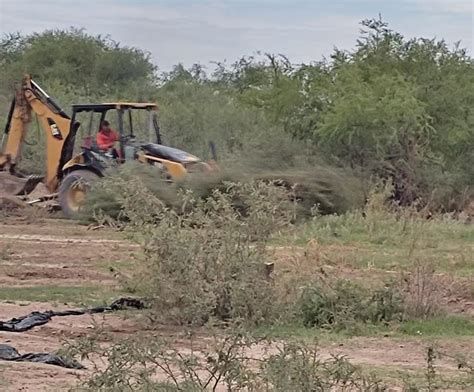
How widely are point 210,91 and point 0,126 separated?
327 inches

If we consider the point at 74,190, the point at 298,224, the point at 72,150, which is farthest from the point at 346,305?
the point at 72,150

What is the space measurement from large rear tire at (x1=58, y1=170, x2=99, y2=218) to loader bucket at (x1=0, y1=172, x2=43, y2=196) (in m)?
1.69

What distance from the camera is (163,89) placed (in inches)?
1668

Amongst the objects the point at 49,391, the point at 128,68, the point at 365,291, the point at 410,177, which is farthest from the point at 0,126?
the point at 49,391

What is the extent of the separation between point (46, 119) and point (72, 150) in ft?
2.62

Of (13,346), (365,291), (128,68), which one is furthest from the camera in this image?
(128,68)

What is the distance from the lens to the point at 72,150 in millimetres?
23453

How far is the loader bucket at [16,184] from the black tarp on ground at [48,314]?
1221cm

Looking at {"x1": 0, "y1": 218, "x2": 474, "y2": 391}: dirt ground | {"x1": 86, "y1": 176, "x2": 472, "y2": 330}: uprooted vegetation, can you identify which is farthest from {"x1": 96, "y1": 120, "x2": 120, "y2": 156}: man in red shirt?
{"x1": 86, "y1": 176, "x2": 472, "y2": 330}: uprooted vegetation

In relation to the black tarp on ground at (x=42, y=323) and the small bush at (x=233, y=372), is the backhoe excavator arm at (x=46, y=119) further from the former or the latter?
the small bush at (x=233, y=372)

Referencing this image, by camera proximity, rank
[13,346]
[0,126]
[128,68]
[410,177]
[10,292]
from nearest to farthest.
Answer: [13,346], [10,292], [410,177], [0,126], [128,68]

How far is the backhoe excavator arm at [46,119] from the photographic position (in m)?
23.3

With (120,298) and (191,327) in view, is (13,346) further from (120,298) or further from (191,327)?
(120,298)

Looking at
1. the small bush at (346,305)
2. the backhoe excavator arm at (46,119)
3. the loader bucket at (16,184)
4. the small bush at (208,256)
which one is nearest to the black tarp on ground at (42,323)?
the small bush at (208,256)
